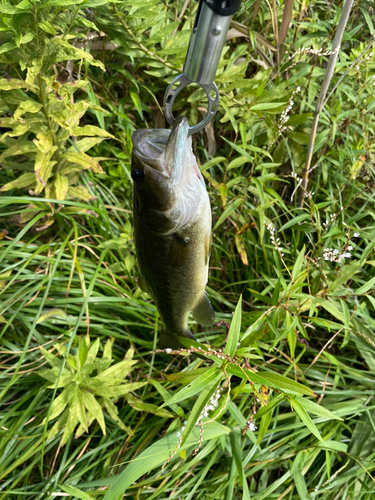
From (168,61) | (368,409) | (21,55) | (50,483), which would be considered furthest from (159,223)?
(368,409)

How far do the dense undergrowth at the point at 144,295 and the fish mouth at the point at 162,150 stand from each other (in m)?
0.70

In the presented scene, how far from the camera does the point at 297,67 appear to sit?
2303 millimetres

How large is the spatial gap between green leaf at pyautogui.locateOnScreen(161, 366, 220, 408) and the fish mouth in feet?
2.00

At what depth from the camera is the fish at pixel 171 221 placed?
0.99 m

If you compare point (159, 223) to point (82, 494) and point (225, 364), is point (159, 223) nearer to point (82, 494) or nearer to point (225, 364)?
point (225, 364)

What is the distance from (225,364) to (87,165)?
1.13 m

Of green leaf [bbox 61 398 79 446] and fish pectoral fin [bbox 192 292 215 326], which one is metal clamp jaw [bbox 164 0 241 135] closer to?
fish pectoral fin [bbox 192 292 215 326]

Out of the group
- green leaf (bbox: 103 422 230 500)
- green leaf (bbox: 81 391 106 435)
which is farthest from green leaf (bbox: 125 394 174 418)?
green leaf (bbox: 81 391 106 435)

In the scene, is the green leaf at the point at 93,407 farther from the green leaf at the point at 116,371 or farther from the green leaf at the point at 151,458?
the green leaf at the point at 151,458

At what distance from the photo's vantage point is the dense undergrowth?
169cm

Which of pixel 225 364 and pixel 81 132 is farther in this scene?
pixel 81 132

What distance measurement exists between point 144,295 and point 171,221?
1230 millimetres

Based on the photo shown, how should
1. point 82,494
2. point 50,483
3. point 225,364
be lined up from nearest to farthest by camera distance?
point 225,364
point 82,494
point 50,483

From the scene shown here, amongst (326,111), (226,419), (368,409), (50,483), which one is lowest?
(50,483)
